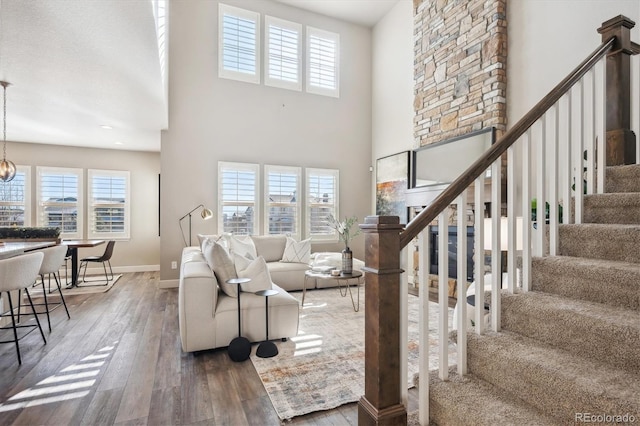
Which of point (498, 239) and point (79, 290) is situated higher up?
point (498, 239)

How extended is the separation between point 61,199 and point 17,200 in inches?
28.5

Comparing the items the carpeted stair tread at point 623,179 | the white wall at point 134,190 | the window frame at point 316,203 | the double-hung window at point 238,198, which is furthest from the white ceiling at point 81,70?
the carpeted stair tread at point 623,179

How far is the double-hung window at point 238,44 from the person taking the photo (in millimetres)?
6113

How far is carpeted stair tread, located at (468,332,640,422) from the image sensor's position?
1125mm

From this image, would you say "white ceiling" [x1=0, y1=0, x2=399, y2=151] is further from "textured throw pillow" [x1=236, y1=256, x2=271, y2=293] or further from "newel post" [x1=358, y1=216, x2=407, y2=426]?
"newel post" [x1=358, y1=216, x2=407, y2=426]

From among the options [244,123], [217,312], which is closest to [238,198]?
[244,123]

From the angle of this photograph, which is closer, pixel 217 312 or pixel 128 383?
pixel 128 383

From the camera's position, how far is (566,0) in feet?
11.9

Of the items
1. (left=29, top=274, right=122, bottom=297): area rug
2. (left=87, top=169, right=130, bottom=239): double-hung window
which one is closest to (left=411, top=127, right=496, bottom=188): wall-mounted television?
(left=29, top=274, right=122, bottom=297): area rug

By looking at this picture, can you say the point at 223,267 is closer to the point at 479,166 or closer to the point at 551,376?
the point at 479,166

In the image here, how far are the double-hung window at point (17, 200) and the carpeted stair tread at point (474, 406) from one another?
8.14m

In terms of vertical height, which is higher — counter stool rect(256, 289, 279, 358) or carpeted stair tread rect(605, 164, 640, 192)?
carpeted stair tread rect(605, 164, 640, 192)

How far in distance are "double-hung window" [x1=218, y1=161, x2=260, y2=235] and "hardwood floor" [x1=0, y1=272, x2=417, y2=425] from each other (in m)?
2.73

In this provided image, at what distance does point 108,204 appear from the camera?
7.11 metres
